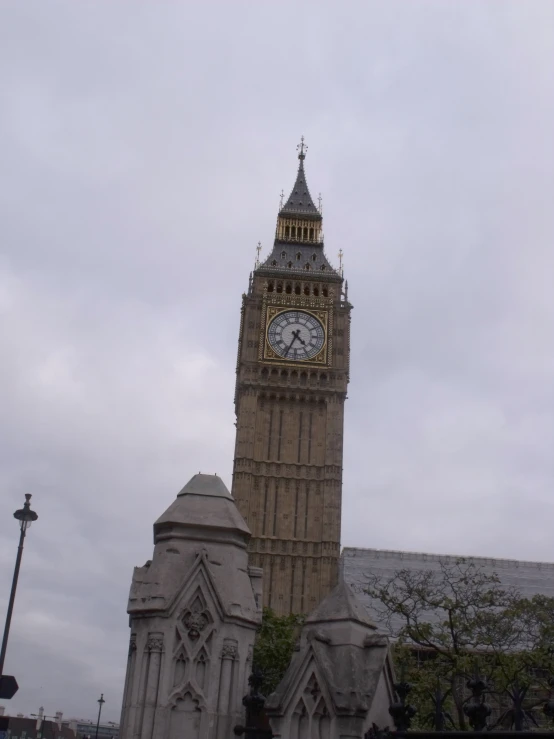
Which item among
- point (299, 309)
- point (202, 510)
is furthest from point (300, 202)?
point (202, 510)

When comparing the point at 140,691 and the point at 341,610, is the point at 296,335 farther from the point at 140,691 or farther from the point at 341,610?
the point at 341,610

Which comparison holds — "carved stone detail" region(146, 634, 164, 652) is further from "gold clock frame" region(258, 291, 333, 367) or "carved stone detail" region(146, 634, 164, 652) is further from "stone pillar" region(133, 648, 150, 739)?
"gold clock frame" region(258, 291, 333, 367)

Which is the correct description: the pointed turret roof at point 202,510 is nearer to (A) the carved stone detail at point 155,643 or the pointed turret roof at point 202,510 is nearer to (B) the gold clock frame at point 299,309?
(A) the carved stone detail at point 155,643

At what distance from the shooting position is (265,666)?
3694 centimetres

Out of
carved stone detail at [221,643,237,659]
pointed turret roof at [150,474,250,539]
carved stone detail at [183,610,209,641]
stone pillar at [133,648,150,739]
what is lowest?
stone pillar at [133,648,150,739]

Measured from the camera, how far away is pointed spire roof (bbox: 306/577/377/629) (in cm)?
1277

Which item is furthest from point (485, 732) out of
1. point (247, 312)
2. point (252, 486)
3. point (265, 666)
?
point (247, 312)

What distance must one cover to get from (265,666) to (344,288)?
44818 millimetres

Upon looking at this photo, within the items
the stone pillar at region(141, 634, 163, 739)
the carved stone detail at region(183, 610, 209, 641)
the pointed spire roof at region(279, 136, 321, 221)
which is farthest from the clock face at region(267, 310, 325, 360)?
the stone pillar at region(141, 634, 163, 739)

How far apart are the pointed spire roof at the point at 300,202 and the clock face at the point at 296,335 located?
1386 cm

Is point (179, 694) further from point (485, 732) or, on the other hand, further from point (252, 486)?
point (252, 486)

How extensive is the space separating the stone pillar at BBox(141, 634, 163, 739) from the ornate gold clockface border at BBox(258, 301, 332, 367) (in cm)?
5923

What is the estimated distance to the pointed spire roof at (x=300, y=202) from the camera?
84062 mm

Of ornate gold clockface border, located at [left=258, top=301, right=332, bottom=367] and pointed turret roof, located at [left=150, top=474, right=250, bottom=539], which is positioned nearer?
pointed turret roof, located at [left=150, top=474, right=250, bottom=539]
